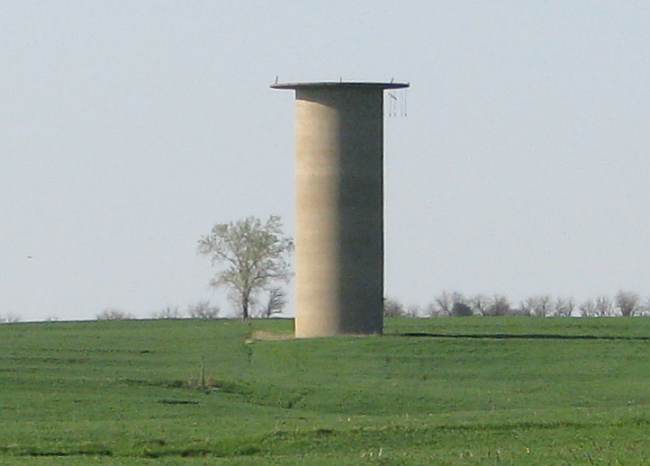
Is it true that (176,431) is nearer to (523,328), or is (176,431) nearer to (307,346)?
(307,346)

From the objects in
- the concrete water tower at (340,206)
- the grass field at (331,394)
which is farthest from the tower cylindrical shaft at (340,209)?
the grass field at (331,394)

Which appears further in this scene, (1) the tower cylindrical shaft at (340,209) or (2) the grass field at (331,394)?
(1) the tower cylindrical shaft at (340,209)

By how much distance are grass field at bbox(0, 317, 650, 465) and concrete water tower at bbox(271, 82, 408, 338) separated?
1.53 m

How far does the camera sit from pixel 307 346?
51.9 metres

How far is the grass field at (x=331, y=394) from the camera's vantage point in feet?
84.7

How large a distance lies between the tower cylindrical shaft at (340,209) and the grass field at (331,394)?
1.58 m

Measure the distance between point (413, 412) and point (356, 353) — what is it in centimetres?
1393

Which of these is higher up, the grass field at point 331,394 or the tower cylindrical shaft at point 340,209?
the tower cylindrical shaft at point 340,209

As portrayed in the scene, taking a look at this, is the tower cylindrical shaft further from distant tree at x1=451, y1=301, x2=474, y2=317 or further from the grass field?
distant tree at x1=451, y1=301, x2=474, y2=317

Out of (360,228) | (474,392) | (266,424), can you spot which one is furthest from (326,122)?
(266,424)

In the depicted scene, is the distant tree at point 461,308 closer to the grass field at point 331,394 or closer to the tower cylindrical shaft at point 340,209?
the grass field at point 331,394

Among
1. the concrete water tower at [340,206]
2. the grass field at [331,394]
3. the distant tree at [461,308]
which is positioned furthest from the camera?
the distant tree at [461,308]

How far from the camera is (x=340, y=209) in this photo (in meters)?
55.2

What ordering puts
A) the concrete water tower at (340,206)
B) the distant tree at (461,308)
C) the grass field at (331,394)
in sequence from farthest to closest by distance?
the distant tree at (461,308), the concrete water tower at (340,206), the grass field at (331,394)
